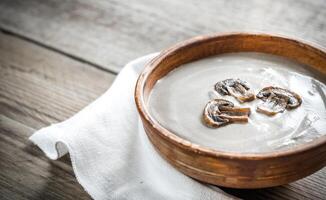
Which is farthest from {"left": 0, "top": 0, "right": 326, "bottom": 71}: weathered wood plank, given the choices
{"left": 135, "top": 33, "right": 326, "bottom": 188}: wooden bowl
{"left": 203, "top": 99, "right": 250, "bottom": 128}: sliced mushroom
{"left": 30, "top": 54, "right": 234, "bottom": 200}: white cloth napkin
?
{"left": 203, "top": 99, "right": 250, "bottom": 128}: sliced mushroom

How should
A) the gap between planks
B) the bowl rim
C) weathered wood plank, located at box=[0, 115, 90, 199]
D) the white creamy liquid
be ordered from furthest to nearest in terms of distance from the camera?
1. the gap between planks
2. weathered wood plank, located at box=[0, 115, 90, 199]
3. the white creamy liquid
4. the bowl rim

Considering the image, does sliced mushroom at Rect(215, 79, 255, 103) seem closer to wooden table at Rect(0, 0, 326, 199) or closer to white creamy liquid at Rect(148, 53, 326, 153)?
white creamy liquid at Rect(148, 53, 326, 153)

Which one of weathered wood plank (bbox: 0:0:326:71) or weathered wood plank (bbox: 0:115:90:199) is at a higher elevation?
weathered wood plank (bbox: 0:0:326:71)

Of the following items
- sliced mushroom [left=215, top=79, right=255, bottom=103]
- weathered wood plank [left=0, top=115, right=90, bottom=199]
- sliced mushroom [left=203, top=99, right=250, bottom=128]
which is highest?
sliced mushroom [left=215, top=79, right=255, bottom=103]

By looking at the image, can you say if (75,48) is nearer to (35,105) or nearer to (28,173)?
(35,105)

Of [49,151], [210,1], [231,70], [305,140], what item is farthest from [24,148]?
[210,1]

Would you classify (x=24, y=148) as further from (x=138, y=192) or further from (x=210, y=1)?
(x=210, y=1)

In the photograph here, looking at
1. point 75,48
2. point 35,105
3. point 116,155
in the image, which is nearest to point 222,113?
point 116,155

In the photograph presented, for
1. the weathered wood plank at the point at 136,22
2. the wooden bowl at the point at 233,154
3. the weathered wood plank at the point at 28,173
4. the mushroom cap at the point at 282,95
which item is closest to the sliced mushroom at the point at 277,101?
the mushroom cap at the point at 282,95
